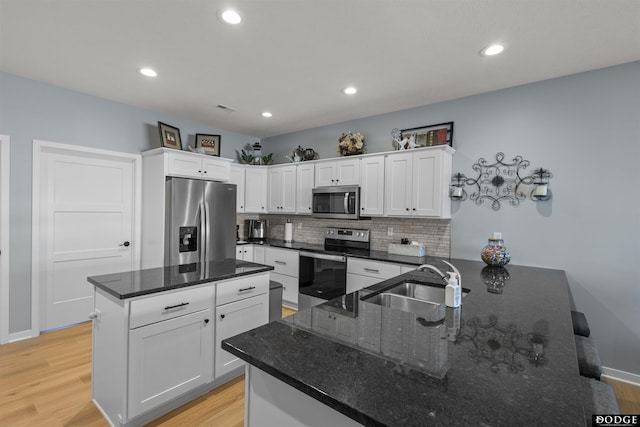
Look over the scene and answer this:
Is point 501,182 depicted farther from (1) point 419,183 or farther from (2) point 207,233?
(2) point 207,233

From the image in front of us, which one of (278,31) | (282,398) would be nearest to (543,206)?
(278,31)

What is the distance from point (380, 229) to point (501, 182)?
1518 millimetres

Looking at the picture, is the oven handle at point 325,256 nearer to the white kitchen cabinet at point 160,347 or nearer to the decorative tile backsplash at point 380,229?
the decorative tile backsplash at point 380,229

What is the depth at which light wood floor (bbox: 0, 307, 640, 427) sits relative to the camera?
1.98 metres

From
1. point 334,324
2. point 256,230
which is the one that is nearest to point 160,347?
point 334,324

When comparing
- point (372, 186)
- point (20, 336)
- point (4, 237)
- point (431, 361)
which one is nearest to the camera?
point (431, 361)

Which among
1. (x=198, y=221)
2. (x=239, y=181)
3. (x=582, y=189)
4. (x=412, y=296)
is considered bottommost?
(x=412, y=296)

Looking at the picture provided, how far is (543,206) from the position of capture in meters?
2.93

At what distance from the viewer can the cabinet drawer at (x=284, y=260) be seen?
421cm

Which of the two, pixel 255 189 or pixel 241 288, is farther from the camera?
pixel 255 189

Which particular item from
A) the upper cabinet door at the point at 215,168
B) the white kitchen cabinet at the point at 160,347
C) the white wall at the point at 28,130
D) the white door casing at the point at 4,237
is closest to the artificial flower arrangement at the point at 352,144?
the upper cabinet door at the point at 215,168

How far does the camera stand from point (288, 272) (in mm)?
4289

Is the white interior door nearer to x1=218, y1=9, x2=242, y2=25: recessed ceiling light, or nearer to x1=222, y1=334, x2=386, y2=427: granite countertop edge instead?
x1=218, y1=9, x2=242, y2=25: recessed ceiling light

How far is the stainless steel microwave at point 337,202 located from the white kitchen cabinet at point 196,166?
4.47ft
